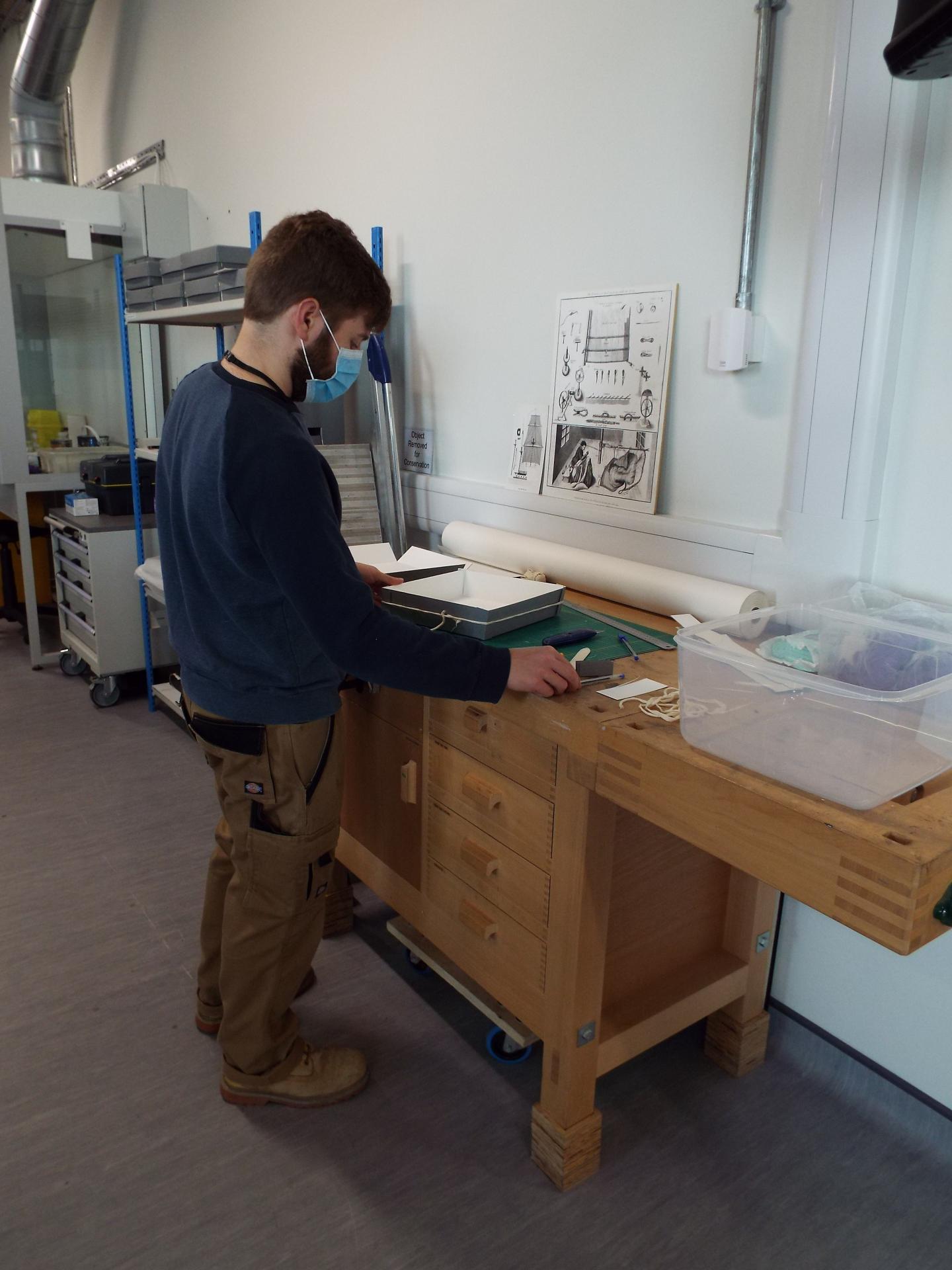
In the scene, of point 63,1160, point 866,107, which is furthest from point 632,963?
point 866,107

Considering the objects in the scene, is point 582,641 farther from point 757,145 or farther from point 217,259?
point 217,259

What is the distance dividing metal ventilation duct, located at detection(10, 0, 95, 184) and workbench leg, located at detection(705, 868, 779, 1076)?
4.40m

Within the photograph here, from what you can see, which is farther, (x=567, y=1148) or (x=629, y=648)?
(x=629, y=648)

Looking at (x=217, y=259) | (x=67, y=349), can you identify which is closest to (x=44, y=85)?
(x=67, y=349)

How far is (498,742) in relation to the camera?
1.52m

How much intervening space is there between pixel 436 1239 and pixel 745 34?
6.82ft

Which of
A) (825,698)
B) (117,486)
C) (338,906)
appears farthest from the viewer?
(117,486)

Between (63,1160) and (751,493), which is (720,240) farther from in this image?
(63,1160)

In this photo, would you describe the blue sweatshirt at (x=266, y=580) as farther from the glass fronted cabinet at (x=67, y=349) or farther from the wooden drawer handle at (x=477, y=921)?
the glass fronted cabinet at (x=67, y=349)

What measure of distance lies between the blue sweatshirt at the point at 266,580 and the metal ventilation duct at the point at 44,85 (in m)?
3.75

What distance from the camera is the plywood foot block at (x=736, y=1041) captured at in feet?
5.66

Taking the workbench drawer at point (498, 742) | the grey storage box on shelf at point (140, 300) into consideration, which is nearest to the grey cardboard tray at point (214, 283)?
the grey storage box on shelf at point (140, 300)

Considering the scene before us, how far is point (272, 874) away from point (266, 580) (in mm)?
510

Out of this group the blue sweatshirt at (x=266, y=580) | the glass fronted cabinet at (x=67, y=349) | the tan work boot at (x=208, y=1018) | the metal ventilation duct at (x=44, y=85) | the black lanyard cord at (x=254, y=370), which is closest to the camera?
the blue sweatshirt at (x=266, y=580)
